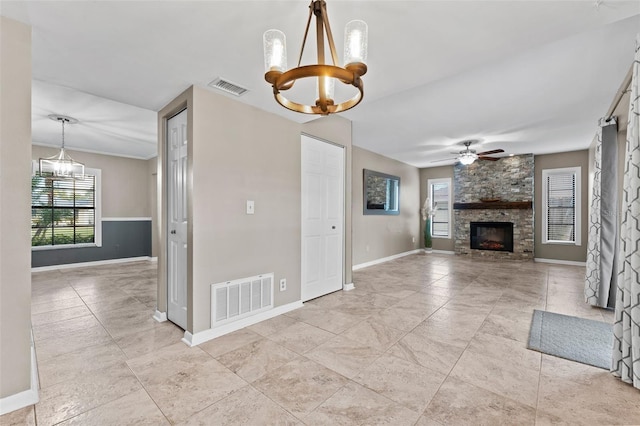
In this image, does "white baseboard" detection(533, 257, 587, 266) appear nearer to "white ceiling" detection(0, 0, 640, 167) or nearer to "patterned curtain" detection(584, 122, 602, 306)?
Result: "patterned curtain" detection(584, 122, 602, 306)

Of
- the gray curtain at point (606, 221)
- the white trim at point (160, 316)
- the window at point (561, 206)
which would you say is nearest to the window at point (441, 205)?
the window at point (561, 206)

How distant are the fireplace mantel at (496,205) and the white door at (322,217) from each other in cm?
477

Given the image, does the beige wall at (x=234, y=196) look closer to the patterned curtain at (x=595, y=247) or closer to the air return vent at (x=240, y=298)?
the air return vent at (x=240, y=298)

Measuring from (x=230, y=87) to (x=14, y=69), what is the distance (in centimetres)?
141

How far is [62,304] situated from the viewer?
3.65 meters

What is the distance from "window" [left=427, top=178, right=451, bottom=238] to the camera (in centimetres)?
816

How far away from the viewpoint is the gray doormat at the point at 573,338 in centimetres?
234

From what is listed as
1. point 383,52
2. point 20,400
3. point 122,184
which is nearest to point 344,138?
→ point 383,52

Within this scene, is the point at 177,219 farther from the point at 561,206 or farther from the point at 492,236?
the point at 561,206

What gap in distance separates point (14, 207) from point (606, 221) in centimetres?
563

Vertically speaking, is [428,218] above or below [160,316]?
above

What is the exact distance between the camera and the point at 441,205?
8305 mm

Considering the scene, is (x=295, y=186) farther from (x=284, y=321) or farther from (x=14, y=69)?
(x=14, y=69)

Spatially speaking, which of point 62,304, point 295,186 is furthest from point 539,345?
point 62,304
